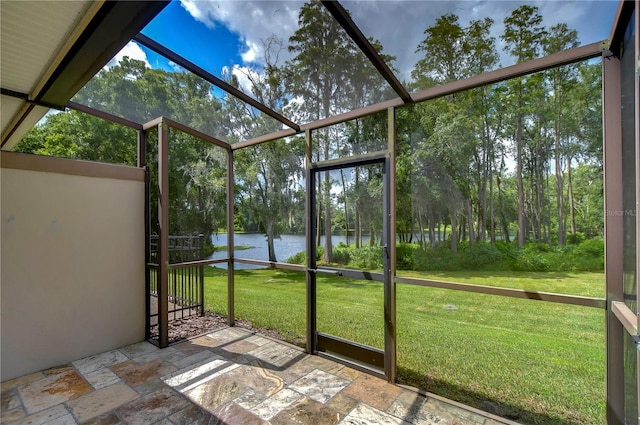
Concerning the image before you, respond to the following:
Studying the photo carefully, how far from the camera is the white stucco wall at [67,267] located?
2.78 m

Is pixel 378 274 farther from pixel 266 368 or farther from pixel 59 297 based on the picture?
pixel 59 297

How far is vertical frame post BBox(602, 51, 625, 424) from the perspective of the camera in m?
1.68

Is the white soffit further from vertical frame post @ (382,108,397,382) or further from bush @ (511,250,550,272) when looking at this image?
bush @ (511,250,550,272)

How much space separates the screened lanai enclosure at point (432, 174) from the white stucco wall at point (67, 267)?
0.21ft

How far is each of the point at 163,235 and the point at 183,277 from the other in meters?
1.35

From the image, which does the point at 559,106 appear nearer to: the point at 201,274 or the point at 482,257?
the point at 482,257

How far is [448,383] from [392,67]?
2898 mm

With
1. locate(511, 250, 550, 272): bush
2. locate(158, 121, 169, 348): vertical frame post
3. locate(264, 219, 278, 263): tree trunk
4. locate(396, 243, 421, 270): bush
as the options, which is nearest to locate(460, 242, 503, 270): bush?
locate(511, 250, 550, 272): bush

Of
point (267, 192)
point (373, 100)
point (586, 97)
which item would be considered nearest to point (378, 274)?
point (373, 100)

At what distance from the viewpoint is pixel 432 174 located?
2711mm

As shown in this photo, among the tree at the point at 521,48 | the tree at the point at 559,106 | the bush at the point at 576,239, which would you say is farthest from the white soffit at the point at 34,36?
the bush at the point at 576,239

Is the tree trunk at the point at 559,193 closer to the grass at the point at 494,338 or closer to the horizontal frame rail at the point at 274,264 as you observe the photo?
the grass at the point at 494,338

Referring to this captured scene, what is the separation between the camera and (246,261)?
13.5 feet

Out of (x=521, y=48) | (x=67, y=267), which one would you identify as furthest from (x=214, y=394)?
(x=521, y=48)
